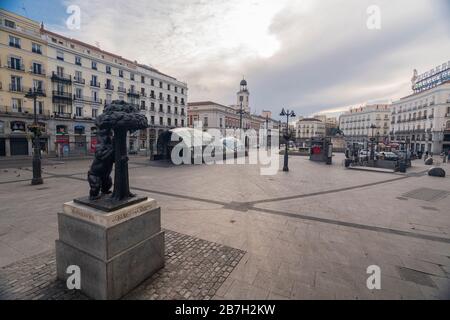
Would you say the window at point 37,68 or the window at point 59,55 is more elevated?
the window at point 59,55

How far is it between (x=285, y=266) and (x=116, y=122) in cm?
397

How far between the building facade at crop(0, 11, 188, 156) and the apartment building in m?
0.09

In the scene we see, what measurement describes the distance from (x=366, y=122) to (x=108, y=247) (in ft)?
292

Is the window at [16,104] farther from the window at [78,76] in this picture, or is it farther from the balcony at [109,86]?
the balcony at [109,86]

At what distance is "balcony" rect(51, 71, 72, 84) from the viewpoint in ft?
95.7

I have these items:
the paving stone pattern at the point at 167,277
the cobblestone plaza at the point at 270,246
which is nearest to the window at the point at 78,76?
the cobblestone plaza at the point at 270,246

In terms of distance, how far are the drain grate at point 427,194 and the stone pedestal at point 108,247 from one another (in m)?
11.3

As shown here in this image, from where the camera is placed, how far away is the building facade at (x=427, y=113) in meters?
41.3

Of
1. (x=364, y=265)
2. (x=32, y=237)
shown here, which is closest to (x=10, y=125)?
(x=32, y=237)

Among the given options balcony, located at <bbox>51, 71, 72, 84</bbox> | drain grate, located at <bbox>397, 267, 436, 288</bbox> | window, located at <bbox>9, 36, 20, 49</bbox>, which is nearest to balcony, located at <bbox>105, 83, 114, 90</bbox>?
balcony, located at <bbox>51, 71, 72, 84</bbox>

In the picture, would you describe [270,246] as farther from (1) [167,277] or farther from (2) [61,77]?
(2) [61,77]

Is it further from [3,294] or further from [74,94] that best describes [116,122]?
[74,94]

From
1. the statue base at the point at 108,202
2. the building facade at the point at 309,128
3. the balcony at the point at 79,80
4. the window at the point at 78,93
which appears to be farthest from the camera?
the building facade at the point at 309,128
